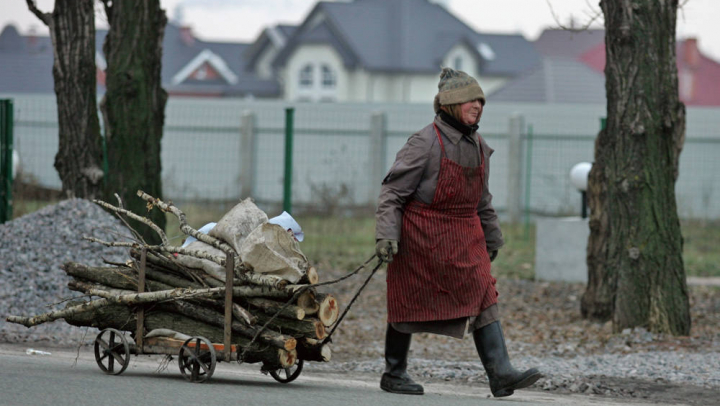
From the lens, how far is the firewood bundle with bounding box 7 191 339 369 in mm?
6719

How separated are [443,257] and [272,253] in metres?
1.01

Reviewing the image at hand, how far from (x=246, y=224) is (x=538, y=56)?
6623 centimetres

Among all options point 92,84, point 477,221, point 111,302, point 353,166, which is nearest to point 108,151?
point 92,84

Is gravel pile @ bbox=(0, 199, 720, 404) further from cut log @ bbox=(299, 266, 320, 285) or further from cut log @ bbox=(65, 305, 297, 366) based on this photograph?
cut log @ bbox=(299, 266, 320, 285)

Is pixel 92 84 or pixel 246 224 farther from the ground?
pixel 92 84

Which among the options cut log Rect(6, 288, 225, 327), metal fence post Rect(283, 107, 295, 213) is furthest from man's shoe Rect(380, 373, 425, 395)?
metal fence post Rect(283, 107, 295, 213)

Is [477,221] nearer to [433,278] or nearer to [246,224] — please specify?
[433,278]

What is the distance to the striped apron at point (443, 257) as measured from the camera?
671cm

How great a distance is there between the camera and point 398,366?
702 centimetres

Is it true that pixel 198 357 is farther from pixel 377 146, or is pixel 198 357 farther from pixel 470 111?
pixel 377 146

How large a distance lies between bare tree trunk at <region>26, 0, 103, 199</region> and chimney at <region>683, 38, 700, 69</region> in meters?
55.8

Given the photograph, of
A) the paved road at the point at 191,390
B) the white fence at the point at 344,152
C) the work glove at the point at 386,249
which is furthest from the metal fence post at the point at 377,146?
the work glove at the point at 386,249

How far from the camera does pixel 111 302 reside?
713 cm

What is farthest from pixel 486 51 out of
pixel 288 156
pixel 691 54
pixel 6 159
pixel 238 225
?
pixel 238 225
